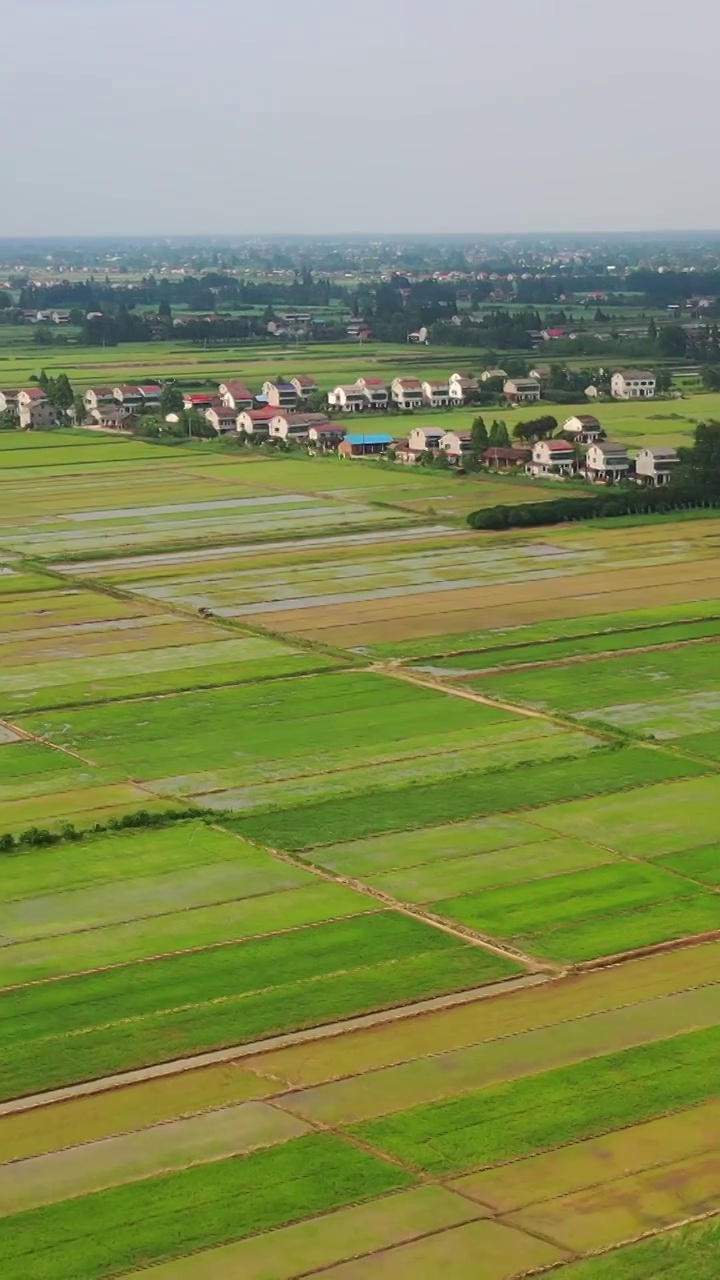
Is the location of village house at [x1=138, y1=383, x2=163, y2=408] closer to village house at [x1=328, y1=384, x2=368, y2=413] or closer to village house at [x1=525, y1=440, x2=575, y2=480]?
village house at [x1=328, y1=384, x2=368, y2=413]

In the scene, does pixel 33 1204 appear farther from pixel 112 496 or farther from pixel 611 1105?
pixel 112 496

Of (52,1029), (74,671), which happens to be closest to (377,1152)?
(52,1029)

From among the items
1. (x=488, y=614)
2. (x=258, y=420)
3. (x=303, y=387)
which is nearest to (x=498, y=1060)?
(x=488, y=614)

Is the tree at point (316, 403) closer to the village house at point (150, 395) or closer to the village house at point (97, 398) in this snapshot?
the village house at point (150, 395)

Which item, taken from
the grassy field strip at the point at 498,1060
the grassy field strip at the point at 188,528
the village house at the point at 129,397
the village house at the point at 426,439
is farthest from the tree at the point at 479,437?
the grassy field strip at the point at 498,1060

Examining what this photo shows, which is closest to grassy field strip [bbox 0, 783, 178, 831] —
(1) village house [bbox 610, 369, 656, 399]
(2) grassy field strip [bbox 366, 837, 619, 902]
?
(2) grassy field strip [bbox 366, 837, 619, 902]

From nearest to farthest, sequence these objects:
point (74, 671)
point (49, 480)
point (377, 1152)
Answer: point (377, 1152) → point (74, 671) → point (49, 480)
